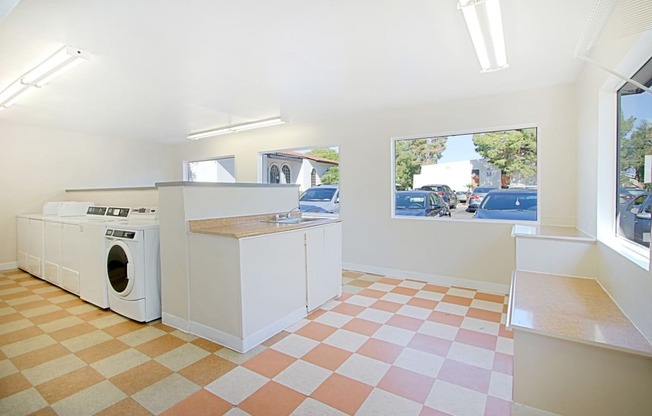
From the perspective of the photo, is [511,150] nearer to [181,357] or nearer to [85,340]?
[181,357]

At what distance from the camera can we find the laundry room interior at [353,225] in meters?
1.84

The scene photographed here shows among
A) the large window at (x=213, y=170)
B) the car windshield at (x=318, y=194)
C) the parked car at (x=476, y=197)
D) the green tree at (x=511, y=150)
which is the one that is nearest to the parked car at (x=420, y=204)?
the parked car at (x=476, y=197)

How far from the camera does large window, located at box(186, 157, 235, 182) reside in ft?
22.0

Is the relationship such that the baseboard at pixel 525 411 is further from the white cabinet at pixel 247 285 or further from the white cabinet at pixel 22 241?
the white cabinet at pixel 22 241

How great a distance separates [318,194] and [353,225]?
98 centimetres

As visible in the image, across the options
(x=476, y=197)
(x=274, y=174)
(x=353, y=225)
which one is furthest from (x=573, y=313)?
(x=274, y=174)

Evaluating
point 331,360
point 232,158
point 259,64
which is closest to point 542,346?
point 331,360

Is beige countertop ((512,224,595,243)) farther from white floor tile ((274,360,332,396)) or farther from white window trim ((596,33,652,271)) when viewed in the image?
white floor tile ((274,360,332,396))

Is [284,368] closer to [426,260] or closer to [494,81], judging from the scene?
[426,260]

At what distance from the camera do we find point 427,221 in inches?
171

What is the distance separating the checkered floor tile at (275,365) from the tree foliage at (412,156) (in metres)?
1.95

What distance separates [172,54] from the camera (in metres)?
2.67

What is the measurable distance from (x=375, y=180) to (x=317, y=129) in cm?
141

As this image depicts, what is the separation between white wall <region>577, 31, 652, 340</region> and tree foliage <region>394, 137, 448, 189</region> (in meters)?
1.58
